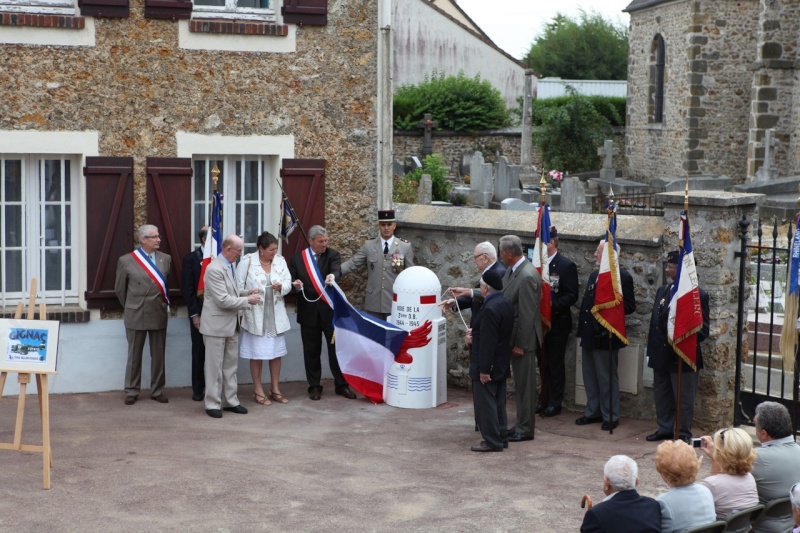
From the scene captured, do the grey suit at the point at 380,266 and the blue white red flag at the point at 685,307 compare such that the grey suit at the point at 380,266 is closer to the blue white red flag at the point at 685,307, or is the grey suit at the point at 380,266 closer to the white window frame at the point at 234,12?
the white window frame at the point at 234,12

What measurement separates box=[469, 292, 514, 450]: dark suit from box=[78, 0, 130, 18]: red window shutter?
15.6ft

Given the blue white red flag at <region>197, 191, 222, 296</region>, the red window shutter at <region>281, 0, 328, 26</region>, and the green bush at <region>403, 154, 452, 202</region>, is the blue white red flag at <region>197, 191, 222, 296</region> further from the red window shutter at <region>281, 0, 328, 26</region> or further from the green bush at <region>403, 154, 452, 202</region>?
the green bush at <region>403, 154, 452, 202</region>

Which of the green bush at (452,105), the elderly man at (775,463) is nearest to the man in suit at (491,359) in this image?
the elderly man at (775,463)

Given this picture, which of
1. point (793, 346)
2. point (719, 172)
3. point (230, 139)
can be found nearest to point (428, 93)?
A: point (719, 172)

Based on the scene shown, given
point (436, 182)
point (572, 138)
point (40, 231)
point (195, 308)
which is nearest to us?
point (195, 308)

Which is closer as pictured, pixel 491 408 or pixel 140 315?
pixel 491 408

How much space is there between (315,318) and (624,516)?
6.10m

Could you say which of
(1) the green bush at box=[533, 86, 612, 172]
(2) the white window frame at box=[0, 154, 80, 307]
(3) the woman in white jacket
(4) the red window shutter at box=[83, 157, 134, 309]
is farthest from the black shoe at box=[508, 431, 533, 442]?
(1) the green bush at box=[533, 86, 612, 172]

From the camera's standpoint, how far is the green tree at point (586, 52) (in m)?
61.0

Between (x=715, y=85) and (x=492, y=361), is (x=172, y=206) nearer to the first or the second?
(x=492, y=361)

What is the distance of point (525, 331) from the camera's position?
9844 millimetres

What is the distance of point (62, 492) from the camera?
816 cm

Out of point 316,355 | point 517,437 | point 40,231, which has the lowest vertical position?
point 517,437

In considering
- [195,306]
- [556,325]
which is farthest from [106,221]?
[556,325]
